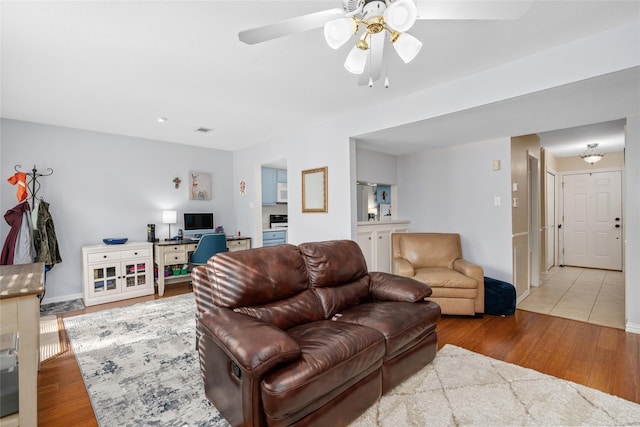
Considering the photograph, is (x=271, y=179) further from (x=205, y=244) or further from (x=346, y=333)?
(x=346, y=333)

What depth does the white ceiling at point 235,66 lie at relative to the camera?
1782 millimetres

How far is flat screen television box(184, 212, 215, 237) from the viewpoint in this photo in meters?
5.00

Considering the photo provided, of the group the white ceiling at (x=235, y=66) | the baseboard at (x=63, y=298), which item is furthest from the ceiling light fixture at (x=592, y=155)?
the baseboard at (x=63, y=298)

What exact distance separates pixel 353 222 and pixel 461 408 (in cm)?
214

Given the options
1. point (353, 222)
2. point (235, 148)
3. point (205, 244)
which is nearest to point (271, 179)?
point (235, 148)

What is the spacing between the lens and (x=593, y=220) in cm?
584

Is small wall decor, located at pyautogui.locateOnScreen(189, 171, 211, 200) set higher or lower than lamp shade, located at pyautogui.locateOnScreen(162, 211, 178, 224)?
higher

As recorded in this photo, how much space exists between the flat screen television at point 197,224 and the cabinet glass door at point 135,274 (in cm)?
92

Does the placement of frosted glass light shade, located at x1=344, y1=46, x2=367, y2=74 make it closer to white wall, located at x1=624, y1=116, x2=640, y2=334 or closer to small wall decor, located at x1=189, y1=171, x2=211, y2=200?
white wall, located at x1=624, y1=116, x2=640, y2=334

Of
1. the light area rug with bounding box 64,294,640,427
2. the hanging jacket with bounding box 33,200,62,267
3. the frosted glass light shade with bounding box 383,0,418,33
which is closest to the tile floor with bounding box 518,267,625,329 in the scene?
the light area rug with bounding box 64,294,640,427

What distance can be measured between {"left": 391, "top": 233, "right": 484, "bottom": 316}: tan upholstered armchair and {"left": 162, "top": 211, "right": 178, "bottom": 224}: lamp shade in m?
3.37

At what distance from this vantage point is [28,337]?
153 cm

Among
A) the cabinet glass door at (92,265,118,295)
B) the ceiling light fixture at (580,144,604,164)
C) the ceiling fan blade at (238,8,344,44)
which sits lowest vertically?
the cabinet glass door at (92,265,118,295)

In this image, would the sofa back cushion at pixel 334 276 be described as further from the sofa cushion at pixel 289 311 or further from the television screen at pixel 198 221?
the television screen at pixel 198 221
